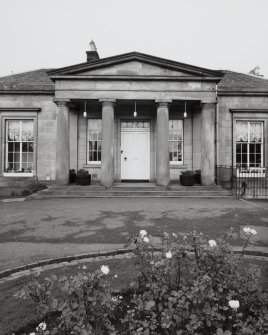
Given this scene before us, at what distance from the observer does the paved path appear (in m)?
5.53

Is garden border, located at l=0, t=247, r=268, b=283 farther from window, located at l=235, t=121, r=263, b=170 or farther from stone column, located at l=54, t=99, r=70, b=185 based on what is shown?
window, located at l=235, t=121, r=263, b=170

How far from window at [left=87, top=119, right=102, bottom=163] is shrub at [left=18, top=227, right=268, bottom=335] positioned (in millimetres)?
13554

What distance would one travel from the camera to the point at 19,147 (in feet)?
54.2

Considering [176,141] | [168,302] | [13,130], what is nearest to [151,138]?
[176,141]

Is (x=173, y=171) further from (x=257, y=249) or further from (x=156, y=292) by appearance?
(x=156, y=292)

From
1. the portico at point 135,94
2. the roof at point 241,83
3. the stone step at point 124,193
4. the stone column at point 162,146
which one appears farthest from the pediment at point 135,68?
the stone step at point 124,193

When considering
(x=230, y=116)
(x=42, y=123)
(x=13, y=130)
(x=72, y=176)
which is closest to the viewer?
(x=72, y=176)

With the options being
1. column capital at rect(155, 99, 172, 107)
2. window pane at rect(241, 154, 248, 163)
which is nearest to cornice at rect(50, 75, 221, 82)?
column capital at rect(155, 99, 172, 107)

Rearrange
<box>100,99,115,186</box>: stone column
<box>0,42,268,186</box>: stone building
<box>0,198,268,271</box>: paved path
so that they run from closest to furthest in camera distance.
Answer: <box>0,198,268,271</box>: paved path
<box>100,99,115,186</box>: stone column
<box>0,42,268,186</box>: stone building

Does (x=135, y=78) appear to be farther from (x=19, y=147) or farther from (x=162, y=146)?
(x=19, y=147)

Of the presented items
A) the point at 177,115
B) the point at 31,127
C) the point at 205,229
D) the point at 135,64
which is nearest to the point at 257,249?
the point at 205,229

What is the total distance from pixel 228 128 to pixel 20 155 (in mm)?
11954

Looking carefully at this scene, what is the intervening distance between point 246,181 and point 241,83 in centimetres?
604

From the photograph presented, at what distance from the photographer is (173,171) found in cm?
1641
